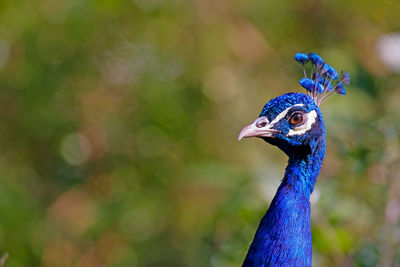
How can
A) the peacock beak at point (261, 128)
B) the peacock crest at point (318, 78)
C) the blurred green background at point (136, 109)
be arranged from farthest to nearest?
1. the blurred green background at point (136, 109)
2. the peacock crest at point (318, 78)
3. the peacock beak at point (261, 128)

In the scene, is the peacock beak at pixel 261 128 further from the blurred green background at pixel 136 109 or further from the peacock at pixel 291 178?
the blurred green background at pixel 136 109

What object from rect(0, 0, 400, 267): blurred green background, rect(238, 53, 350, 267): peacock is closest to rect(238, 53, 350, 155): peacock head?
rect(238, 53, 350, 267): peacock

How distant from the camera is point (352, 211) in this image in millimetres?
2594

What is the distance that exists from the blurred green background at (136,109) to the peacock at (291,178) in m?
1.51

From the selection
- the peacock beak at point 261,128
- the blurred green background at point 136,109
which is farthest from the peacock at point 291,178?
the blurred green background at point 136,109

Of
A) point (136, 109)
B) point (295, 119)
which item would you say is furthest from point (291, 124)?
point (136, 109)

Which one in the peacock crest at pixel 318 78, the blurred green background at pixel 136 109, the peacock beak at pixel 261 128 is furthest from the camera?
the blurred green background at pixel 136 109

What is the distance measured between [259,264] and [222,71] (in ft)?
6.50

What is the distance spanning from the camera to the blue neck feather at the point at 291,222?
1.74 metres

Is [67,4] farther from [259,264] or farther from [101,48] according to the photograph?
[259,264]

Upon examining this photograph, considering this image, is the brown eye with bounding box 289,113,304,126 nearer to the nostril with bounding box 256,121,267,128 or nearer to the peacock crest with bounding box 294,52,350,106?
the nostril with bounding box 256,121,267,128

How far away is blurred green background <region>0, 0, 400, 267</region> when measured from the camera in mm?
3500

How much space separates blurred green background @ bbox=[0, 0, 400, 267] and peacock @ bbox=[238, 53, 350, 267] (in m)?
1.51

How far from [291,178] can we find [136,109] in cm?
190
